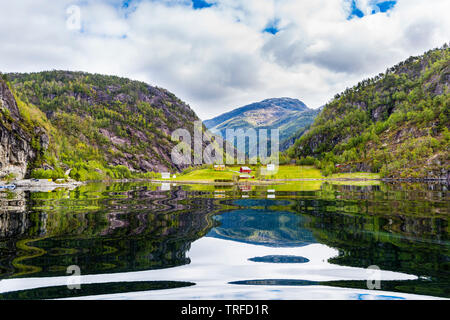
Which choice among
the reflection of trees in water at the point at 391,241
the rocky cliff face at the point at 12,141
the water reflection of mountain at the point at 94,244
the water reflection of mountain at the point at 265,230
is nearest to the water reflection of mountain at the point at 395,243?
the reflection of trees in water at the point at 391,241

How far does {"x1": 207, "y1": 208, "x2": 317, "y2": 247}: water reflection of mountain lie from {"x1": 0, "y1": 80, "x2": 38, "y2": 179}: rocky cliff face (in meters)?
168

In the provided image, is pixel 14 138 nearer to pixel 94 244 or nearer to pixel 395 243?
pixel 94 244

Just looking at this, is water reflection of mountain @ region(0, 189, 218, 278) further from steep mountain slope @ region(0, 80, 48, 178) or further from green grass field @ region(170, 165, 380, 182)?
steep mountain slope @ region(0, 80, 48, 178)

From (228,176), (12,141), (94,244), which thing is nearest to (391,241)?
(94,244)

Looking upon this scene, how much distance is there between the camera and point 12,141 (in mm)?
156625

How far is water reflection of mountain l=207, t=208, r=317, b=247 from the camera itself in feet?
34.7

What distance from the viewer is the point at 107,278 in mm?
6828

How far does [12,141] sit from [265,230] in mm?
188600

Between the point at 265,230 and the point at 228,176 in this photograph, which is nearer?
the point at 265,230

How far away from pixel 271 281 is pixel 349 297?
1756mm

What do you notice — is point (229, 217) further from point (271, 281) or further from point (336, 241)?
point (271, 281)

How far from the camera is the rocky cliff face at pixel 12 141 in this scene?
14912cm

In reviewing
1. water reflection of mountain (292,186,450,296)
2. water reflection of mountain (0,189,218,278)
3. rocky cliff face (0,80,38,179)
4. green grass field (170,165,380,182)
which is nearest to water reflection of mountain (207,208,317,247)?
water reflection of mountain (292,186,450,296)

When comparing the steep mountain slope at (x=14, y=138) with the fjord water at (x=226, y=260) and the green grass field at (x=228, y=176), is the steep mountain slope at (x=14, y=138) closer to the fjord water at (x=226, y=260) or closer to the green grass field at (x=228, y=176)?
the green grass field at (x=228, y=176)
